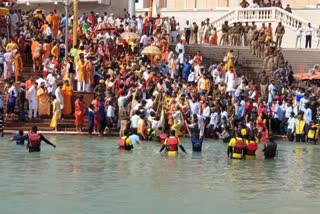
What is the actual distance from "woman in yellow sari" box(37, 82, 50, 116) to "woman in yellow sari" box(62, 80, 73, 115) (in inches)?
23.5

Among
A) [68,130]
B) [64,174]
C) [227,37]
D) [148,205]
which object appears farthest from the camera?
[227,37]

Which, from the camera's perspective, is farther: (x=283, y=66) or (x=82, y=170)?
(x=283, y=66)

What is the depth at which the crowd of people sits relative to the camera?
3238 cm

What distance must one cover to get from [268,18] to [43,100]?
17977 mm

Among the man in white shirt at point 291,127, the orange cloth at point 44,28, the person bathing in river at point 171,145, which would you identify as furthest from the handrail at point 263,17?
the person bathing in river at point 171,145

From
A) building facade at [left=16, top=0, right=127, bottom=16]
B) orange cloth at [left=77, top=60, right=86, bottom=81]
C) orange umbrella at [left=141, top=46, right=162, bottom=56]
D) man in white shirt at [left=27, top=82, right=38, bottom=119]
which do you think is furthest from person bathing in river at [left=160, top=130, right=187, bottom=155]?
building facade at [left=16, top=0, right=127, bottom=16]

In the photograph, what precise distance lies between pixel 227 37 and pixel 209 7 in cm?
1314

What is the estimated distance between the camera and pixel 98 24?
3959cm

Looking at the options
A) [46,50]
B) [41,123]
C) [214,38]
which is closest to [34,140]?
[41,123]

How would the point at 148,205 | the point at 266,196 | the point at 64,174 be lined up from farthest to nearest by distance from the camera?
the point at 64,174, the point at 266,196, the point at 148,205

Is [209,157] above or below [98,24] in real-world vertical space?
below

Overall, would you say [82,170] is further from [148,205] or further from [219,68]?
[219,68]

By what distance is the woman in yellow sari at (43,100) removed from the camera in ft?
107

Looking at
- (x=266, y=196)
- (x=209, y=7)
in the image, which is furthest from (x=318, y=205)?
(x=209, y=7)
